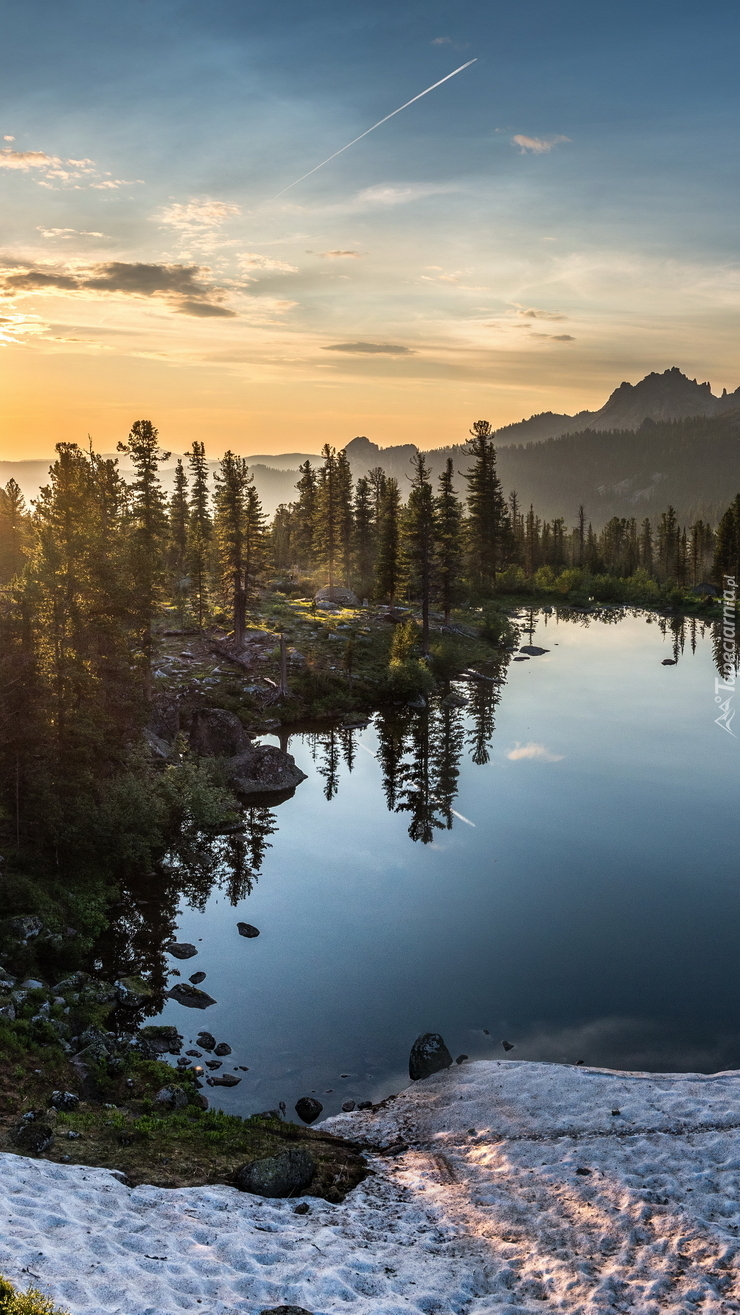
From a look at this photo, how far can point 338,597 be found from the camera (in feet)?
287

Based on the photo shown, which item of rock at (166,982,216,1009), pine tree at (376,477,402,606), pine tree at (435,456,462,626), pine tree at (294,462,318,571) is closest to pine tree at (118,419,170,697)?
pine tree at (435,456,462,626)

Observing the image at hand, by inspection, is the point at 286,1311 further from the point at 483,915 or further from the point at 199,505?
the point at 199,505

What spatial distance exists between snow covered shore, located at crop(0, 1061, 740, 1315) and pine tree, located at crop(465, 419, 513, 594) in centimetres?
8622

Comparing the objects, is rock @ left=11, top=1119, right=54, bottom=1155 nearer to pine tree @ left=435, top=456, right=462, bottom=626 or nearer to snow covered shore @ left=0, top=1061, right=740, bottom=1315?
snow covered shore @ left=0, top=1061, right=740, bottom=1315

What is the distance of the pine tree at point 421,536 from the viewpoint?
6562cm

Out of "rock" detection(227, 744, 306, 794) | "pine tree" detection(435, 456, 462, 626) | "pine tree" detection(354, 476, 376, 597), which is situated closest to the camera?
"rock" detection(227, 744, 306, 794)

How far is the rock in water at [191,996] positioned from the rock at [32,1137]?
7.58 m

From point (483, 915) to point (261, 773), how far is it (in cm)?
1656

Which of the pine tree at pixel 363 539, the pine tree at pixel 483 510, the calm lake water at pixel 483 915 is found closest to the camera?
the calm lake water at pixel 483 915

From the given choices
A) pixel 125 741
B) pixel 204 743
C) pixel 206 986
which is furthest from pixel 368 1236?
pixel 204 743

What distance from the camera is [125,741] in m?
31.7

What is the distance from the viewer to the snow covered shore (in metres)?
11.0

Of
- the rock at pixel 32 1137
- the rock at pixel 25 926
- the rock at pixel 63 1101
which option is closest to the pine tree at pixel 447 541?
the rock at pixel 25 926

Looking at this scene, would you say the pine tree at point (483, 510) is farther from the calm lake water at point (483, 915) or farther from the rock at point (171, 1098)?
the rock at point (171, 1098)
